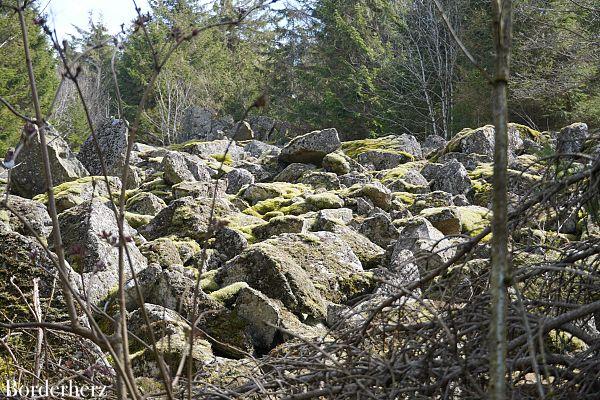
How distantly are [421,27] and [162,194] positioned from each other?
1495 centimetres

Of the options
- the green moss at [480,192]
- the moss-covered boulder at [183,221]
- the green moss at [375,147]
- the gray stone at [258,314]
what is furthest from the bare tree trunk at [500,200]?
the green moss at [375,147]

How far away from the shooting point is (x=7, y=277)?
13.7 ft

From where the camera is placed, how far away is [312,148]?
15438 mm

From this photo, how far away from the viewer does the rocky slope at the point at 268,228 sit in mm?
4203

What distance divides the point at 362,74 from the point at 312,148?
1070 cm

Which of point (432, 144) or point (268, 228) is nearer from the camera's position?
point (268, 228)

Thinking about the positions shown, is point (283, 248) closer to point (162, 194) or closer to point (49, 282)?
point (49, 282)

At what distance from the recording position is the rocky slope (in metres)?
4.20

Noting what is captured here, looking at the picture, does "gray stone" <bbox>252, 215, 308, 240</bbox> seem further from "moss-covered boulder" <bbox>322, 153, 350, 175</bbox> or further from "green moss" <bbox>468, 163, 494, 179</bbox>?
"moss-covered boulder" <bbox>322, 153, 350, 175</bbox>

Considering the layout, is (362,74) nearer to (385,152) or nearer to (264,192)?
(385,152)

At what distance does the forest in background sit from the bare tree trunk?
609 inches

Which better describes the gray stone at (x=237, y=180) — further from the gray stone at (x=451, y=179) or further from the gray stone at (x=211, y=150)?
the gray stone at (x=211, y=150)

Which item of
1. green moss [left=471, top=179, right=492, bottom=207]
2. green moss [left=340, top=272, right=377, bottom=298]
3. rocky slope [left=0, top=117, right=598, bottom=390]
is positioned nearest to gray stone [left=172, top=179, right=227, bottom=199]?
rocky slope [left=0, top=117, right=598, bottom=390]

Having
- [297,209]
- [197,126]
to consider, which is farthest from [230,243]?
[197,126]
